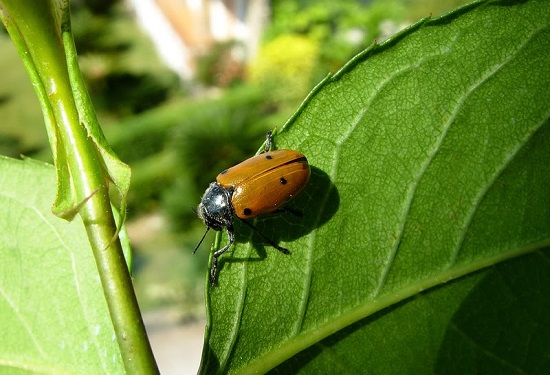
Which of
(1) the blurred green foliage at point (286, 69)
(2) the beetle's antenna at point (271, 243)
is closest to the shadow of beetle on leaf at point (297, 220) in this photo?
(2) the beetle's antenna at point (271, 243)

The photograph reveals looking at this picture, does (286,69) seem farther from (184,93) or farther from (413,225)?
(413,225)

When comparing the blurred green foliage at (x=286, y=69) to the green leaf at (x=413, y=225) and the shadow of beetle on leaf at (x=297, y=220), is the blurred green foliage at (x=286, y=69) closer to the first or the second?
the shadow of beetle on leaf at (x=297, y=220)

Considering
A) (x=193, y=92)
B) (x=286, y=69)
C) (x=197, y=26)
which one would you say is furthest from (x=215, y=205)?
(x=197, y=26)

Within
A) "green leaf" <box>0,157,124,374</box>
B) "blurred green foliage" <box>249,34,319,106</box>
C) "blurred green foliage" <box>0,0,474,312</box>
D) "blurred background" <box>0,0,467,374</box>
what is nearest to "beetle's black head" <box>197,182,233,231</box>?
"green leaf" <box>0,157,124,374</box>

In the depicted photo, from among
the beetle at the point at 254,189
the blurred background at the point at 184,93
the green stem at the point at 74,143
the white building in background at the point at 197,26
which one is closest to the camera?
the green stem at the point at 74,143

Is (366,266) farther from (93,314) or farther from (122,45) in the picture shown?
(122,45)

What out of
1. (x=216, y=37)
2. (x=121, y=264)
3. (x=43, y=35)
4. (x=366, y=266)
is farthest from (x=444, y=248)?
(x=216, y=37)
